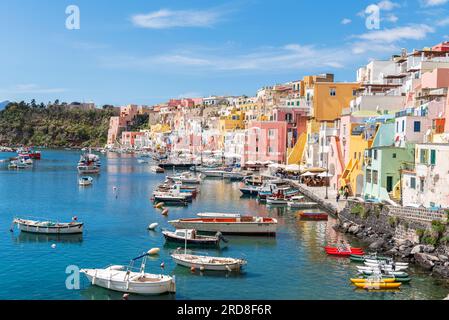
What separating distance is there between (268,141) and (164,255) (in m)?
52.4

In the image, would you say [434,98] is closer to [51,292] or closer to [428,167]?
[428,167]

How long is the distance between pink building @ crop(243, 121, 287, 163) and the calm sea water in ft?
88.0

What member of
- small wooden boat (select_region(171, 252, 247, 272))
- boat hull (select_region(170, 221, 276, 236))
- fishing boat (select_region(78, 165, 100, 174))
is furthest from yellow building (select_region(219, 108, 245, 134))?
small wooden boat (select_region(171, 252, 247, 272))

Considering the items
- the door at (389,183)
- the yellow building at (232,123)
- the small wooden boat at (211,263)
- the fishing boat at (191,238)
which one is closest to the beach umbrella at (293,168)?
the door at (389,183)

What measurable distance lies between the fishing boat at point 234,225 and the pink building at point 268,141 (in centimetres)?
4402

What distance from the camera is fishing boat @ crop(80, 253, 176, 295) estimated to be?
21.8 meters

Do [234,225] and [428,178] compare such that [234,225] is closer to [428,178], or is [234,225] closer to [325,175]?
[428,178]

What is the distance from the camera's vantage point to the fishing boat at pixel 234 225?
112 ft

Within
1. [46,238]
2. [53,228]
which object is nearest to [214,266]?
[46,238]

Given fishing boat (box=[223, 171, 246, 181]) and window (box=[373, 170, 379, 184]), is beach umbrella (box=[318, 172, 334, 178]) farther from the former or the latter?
fishing boat (box=[223, 171, 246, 181])
